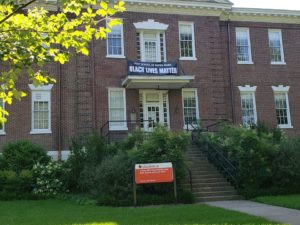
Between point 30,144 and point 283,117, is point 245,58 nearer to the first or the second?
point 283,117

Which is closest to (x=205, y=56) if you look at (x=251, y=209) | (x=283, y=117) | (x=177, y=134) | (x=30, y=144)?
(x=283, y=117)

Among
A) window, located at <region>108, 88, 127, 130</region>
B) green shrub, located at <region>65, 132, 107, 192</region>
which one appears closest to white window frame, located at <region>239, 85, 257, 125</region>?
window, located at <region>108, 88, 127, 130</region>

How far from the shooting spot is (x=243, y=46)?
26312mm

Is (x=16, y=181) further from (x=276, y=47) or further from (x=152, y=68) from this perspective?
(x=276, y=47)

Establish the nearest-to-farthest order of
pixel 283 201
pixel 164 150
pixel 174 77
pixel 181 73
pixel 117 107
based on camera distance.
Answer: pixel 283 201, pixel 164 150, pixel 174 77, pixel 117 107, pixel 181 73

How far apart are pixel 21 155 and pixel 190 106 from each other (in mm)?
9808

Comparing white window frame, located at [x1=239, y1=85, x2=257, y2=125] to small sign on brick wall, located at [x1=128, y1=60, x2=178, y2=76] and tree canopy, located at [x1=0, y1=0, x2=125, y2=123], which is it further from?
tree canopy, located at [x1=0, y1=0, x2=125, y2=123]

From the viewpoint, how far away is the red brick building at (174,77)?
2236cm

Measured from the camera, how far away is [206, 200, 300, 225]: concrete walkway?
11195 mm

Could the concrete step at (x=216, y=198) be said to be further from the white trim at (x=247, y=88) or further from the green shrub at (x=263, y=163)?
the white trim at (x=247, y=88)

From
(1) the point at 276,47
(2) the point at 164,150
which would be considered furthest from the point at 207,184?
(1) the point at 276,47

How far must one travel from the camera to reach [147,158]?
1622 centimetres

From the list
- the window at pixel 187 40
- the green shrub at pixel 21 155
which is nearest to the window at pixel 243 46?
the window at pixel 187 40

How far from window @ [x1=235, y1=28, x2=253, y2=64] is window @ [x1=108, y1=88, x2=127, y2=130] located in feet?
25.4
